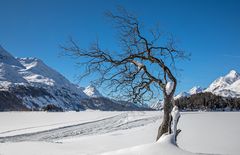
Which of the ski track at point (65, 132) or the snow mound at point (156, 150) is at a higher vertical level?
the snow mound at point (156, 150)

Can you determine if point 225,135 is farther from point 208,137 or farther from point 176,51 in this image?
point 176,51

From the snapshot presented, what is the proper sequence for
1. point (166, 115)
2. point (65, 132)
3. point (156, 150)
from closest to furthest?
point (156, 150) < point (166, 115) < point (65, 132)

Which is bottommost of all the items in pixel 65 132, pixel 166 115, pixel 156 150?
pixel 65 132

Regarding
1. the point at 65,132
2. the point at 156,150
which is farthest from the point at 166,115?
the point at 65,132

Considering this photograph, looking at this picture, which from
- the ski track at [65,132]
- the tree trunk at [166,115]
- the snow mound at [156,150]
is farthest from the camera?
the ski track at [65,132]

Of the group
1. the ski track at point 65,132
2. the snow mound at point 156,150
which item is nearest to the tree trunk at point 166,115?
the snow mound at point 156,150

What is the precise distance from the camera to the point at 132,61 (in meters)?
14.3

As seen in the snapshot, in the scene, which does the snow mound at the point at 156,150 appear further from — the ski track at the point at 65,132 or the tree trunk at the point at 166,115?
the ski track at the point at 65,132

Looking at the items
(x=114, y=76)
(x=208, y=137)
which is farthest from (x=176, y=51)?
(x=208, y=137)

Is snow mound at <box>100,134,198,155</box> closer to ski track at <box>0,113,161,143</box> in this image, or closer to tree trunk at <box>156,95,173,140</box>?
tree trunk at <box>156,95,173,140</box>

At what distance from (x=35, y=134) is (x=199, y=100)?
130 metres

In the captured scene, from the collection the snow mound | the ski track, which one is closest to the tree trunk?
the snow mound

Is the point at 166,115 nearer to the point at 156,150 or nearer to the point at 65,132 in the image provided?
the point at 156,150

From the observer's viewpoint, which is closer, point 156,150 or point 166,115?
point 156,150
